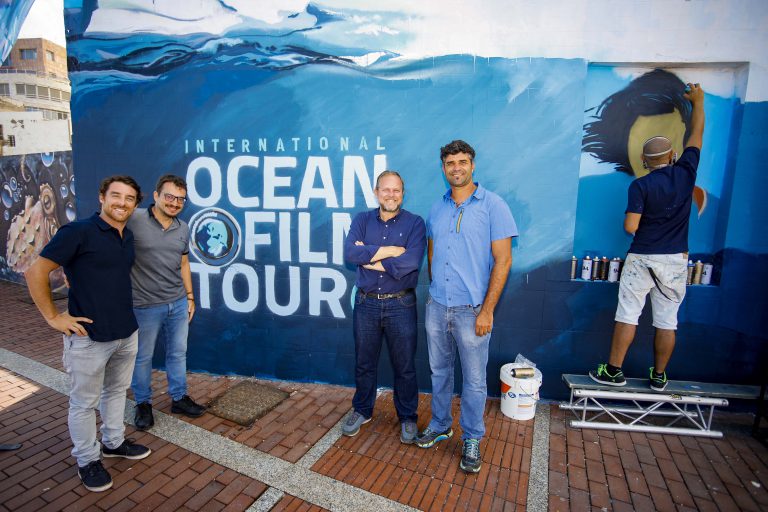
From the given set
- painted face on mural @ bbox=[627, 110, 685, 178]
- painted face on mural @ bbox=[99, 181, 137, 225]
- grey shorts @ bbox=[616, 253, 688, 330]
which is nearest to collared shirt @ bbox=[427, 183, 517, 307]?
grey shorts @ bbox=[616, 253, 688, 330]

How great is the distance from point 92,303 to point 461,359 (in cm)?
247

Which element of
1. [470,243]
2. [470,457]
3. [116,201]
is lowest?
[470,457]

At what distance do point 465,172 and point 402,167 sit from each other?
40.3 inches

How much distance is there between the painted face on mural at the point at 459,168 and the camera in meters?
2.97

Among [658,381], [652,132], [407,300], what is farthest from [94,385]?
[652,132]

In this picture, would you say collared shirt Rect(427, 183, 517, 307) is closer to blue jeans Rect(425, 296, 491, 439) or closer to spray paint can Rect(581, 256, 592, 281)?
blue jeans Rect(425, 296, 491, 439)

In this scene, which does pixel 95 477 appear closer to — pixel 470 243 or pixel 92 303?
pixel 92 303

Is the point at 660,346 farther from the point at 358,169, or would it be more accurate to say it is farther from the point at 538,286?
the point at 358,169

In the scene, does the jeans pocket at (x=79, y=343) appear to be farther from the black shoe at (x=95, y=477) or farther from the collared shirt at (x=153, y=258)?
the black shoe at (x=95, y=477)

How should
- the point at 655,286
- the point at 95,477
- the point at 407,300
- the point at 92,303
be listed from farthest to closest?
the point at 655,286
the point at 407,300
the point at 95,477
the point at 92,303

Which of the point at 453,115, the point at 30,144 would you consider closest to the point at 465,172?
the point at 453,115

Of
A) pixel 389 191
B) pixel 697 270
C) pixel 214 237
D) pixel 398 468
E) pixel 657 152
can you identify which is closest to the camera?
pixel 398 468

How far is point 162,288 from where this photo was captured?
3.36 metres

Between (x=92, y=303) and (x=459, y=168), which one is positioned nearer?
(x=92, y=303)
